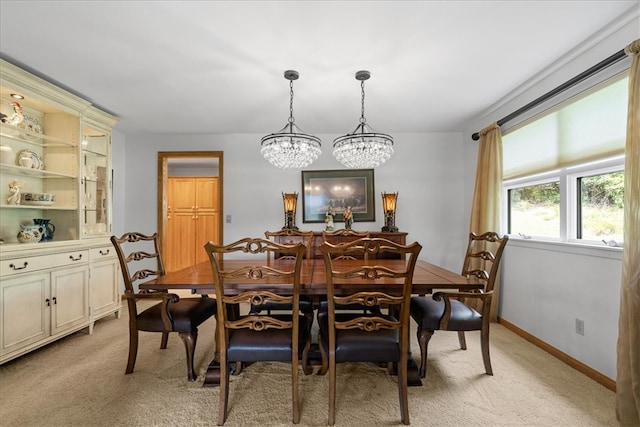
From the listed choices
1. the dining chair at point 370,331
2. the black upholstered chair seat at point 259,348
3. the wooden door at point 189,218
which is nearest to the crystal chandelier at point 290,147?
the dining chair at point 370,331

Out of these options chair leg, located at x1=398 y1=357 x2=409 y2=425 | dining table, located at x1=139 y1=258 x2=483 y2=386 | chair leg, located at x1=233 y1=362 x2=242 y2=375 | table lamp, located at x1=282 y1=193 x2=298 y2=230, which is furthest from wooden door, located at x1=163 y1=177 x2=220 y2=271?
chair leg, located at x1=398 y1=357 x2=409 y2=425

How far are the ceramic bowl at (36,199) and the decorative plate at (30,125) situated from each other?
0.54 meters

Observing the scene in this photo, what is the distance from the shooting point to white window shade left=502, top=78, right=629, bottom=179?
1.95 meters

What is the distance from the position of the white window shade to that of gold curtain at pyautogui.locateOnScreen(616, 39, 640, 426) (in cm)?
27

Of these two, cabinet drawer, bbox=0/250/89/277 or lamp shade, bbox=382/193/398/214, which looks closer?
cabinet drawer, bbox=0/250/89/277

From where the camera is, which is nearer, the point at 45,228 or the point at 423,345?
the point at 423,345

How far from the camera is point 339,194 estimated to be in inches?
160

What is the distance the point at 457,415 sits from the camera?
5.45 ft

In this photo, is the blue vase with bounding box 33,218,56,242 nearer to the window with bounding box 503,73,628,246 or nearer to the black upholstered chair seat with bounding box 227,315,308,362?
the black upholstered chair seat with bounding box 227,315,308,362

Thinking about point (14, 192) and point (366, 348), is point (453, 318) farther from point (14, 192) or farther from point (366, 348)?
point (14, 192)

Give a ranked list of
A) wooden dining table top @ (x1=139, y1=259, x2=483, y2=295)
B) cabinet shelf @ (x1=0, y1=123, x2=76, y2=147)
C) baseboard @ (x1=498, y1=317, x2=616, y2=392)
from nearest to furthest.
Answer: wooden dining table top @ (x1=139, y1=259, x2=483, y2=295) → baseboard @ (x1=498, y1=317, x2=616, y2=392) → cabinet shelf @ (x1=0, y1=123, x2=76, y2=147)

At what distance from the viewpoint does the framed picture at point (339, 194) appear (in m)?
4.06

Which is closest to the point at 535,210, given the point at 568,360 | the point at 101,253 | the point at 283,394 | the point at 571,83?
the point at 571,83

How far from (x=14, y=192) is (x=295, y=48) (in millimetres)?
2743
